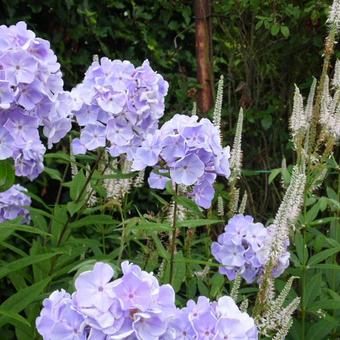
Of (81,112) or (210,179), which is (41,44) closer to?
(81,112)

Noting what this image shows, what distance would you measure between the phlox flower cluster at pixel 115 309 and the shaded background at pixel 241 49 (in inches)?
128

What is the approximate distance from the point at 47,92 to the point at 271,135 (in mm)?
3022

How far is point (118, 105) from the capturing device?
2420mm

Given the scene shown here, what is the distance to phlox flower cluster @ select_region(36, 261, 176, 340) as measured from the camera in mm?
1371

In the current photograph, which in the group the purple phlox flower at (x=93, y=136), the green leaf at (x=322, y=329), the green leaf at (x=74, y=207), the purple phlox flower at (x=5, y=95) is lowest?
the green leaf at (x=322, y=329)

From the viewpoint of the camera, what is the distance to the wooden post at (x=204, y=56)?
4.54 meters

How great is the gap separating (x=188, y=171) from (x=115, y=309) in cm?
78

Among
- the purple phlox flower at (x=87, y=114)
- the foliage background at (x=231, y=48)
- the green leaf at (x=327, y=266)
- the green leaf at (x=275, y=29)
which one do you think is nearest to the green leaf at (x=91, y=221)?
the purple phlox flower at (x=87, y=114)

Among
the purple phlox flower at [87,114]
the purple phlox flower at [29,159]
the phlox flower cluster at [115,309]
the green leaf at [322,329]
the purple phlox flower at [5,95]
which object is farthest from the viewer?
the green leaf at [322,329]

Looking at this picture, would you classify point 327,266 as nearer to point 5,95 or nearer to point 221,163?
point 221,163

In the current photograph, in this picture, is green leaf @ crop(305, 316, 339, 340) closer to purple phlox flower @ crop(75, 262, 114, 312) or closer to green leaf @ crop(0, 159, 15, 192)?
green leaf @ crop(0, 159, 15, 192)

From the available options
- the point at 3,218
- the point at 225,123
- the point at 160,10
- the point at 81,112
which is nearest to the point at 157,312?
the point at 81,112

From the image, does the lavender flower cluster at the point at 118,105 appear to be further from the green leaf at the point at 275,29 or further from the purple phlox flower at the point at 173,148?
the green leaf at the point at 275,29

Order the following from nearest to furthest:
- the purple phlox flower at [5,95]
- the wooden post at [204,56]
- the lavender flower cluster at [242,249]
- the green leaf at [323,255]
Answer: the purple phlox flower at [5,95], the lavender flower cluster at [242,249], the green leaf at [323,255], the wooden post at [204,56]
